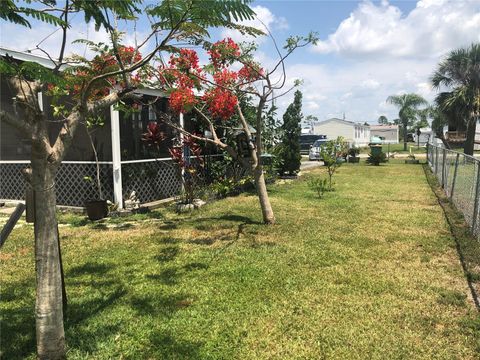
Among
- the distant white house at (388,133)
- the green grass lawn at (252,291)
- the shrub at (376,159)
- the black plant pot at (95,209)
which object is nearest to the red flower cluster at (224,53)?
the green grass lawn at (252,291)

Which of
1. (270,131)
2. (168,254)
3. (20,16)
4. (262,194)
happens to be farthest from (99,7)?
(270,131)

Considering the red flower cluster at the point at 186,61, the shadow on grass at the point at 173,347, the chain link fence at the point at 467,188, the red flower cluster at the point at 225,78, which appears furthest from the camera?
the red flower cluster at the point at 225,78

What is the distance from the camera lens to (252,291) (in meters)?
4.46

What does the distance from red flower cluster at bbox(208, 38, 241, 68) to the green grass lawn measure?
2926 mm

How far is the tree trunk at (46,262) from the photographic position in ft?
9.08

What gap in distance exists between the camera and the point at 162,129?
35.6 feet

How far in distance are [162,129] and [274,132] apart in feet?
16.7

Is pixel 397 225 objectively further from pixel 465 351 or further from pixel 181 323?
pixel 181 323

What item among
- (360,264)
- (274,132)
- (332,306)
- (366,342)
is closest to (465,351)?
(366,342)

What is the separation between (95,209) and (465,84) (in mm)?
24421

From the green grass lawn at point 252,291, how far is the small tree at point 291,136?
8.53 meters

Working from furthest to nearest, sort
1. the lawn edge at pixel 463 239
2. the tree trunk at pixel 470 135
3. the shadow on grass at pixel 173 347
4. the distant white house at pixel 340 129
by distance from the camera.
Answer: the distant white house at pixel 340 129
the tree trunk at pixel 470 135
the lawn edge at pixel 463 239
the shadow on grass at pixel 173 347

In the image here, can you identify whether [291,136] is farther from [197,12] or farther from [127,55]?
[197,12]

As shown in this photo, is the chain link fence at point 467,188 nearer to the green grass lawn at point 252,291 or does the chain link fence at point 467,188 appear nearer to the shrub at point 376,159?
the green grass lawn at point 252,291
